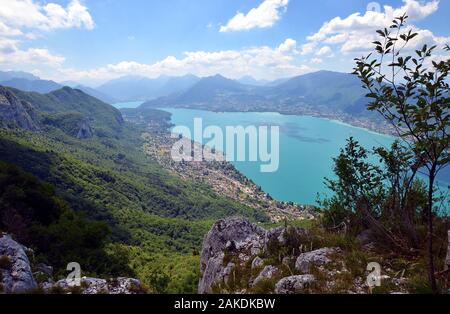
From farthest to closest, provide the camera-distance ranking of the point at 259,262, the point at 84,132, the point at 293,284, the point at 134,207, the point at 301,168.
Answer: the point at 84,132 < the point at 301,168 < the point at 134,207 < the point at 259,262 < the point at 293,284

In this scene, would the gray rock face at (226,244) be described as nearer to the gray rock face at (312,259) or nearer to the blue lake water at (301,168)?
the gray rock face at (312,259)

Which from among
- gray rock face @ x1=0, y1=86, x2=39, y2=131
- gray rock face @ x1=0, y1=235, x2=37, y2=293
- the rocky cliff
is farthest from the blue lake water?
gray rock face @ x1=0, y1=86, x2=39, y2=131

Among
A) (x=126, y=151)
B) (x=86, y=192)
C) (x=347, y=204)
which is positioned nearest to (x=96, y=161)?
(x=126, y=151)

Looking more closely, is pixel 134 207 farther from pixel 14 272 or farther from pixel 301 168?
pixel 301 168

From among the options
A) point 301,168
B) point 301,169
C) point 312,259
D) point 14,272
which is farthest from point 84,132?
point 312,259

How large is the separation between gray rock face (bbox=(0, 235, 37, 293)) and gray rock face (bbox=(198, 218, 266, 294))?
13.4 feet

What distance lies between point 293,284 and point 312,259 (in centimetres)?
102

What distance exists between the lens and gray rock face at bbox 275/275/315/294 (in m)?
5.04

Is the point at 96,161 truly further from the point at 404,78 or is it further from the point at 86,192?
the point at 404,78

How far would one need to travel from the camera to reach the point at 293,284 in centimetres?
514

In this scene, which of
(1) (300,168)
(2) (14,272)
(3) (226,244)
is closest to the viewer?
(2) (14,272)

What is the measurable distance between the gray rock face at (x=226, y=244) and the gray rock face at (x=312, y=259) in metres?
1.83

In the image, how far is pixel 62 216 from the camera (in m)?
21.6
